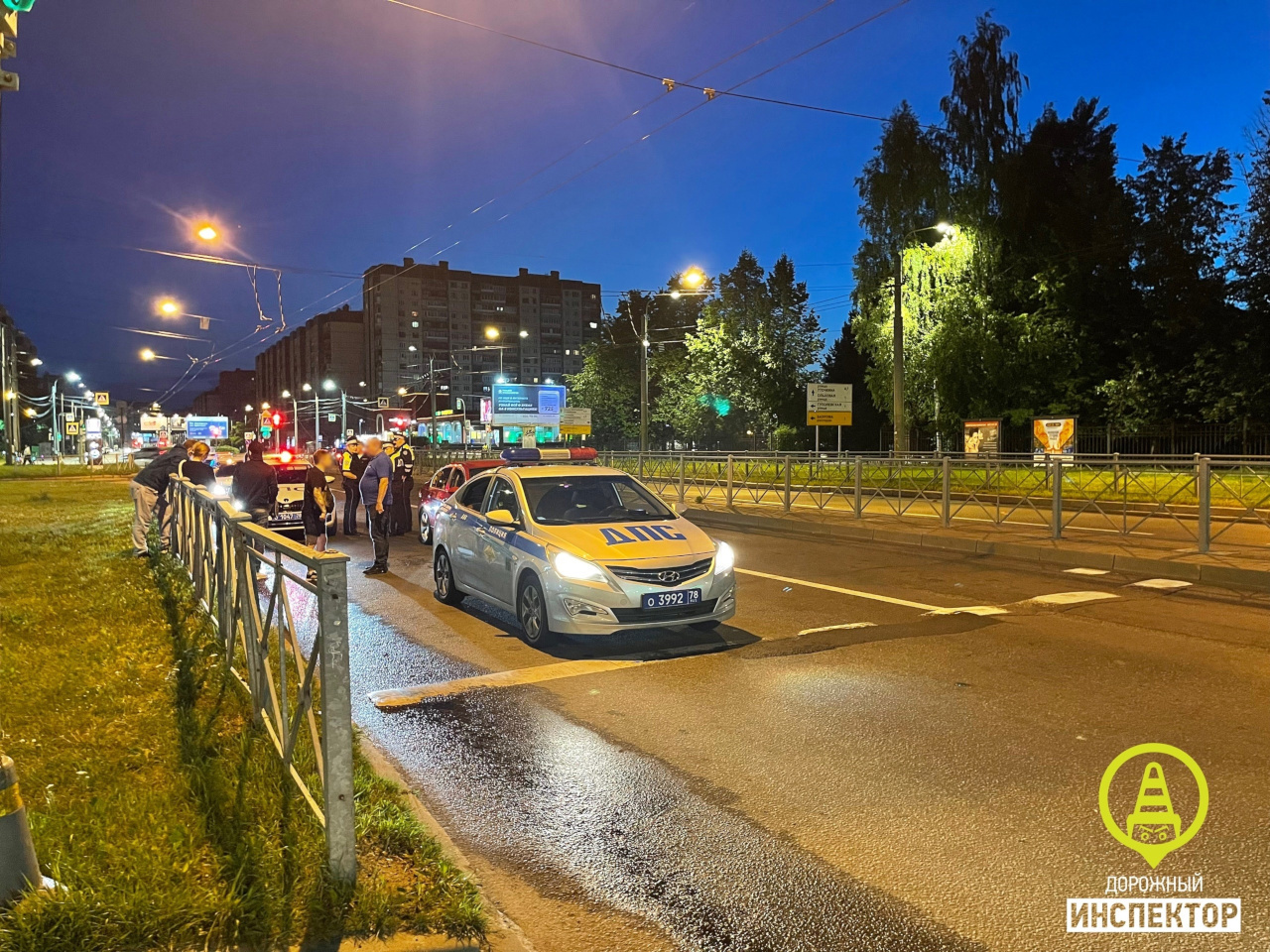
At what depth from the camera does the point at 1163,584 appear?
35.9ft

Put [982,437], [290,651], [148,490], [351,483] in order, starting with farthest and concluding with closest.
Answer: [982,437] → [351,483] → [148,490] → [290,651]

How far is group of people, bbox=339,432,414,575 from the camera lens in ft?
37.9

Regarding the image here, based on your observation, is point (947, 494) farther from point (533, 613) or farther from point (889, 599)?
point (533, 613)

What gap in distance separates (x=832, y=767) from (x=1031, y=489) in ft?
41.8

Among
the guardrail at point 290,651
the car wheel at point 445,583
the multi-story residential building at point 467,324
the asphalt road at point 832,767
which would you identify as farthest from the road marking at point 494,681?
the multi-story residential building at point 467,324

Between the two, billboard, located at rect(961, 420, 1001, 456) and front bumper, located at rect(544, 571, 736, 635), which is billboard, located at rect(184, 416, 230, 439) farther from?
front bumper, located at rect(544, 571, 736, 635)

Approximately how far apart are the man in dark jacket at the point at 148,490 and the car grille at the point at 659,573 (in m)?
8.49

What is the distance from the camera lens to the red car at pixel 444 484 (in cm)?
1465

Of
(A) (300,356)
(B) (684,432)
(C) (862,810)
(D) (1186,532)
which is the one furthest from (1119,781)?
(A) (300,356)

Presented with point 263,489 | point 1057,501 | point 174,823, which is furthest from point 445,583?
point 1057,501

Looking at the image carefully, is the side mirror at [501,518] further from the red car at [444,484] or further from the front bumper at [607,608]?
the red car at [444,484]

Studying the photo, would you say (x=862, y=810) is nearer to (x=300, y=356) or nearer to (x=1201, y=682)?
(x=1201, y=682)

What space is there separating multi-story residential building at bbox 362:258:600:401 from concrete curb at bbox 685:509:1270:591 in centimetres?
9132

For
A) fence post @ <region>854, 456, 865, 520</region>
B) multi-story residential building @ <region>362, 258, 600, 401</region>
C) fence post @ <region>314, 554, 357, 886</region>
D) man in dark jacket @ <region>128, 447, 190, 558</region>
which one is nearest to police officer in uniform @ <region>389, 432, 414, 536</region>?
man in dark jacket @ <region>128, 447, 190, 558</region>
